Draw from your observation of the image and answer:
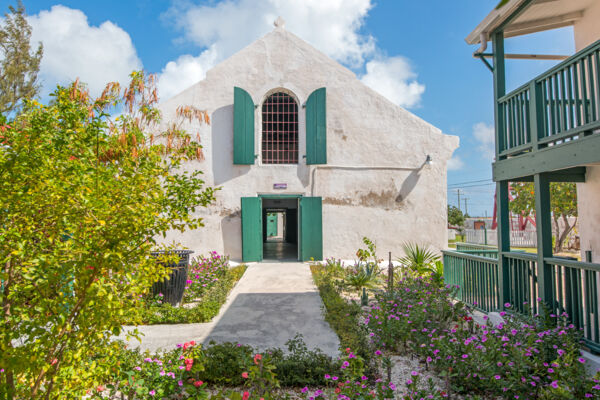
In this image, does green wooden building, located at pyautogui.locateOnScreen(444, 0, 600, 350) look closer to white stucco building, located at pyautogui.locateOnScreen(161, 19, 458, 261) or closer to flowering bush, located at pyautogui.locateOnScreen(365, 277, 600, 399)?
flowering bush, located at pyautogui.locateOnScreen(365, 277, 600, 399)

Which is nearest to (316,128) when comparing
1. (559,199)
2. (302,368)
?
(302,368)

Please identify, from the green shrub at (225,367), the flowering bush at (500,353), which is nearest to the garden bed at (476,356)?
the flowering bush at (500,353)

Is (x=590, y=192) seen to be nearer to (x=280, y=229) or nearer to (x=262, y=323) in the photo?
(x=262, y=323)

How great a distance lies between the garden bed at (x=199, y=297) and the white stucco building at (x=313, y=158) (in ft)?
7.49

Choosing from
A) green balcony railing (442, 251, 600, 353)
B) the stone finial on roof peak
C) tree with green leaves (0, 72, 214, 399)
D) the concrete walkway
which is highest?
the stone finial on roof peak

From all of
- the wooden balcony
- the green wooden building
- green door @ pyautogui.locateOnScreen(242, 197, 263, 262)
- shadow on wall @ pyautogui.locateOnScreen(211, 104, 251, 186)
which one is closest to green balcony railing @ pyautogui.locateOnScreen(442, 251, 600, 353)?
the green wooden building

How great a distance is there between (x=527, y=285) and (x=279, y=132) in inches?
341

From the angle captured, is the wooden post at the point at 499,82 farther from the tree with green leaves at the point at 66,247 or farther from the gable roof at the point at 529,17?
the tree with green leaves at the point at 66,247

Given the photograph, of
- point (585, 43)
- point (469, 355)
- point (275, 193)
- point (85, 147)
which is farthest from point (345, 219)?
point (85, 147)

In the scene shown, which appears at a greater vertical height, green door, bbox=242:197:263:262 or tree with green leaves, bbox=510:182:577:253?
tree with green leaves, bbox=510:182:577:253

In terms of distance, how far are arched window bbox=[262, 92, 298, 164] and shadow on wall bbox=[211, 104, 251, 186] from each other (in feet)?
3.35

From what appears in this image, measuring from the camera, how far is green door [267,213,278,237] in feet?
110

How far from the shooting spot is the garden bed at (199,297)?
219 inches

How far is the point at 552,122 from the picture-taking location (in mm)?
4367
